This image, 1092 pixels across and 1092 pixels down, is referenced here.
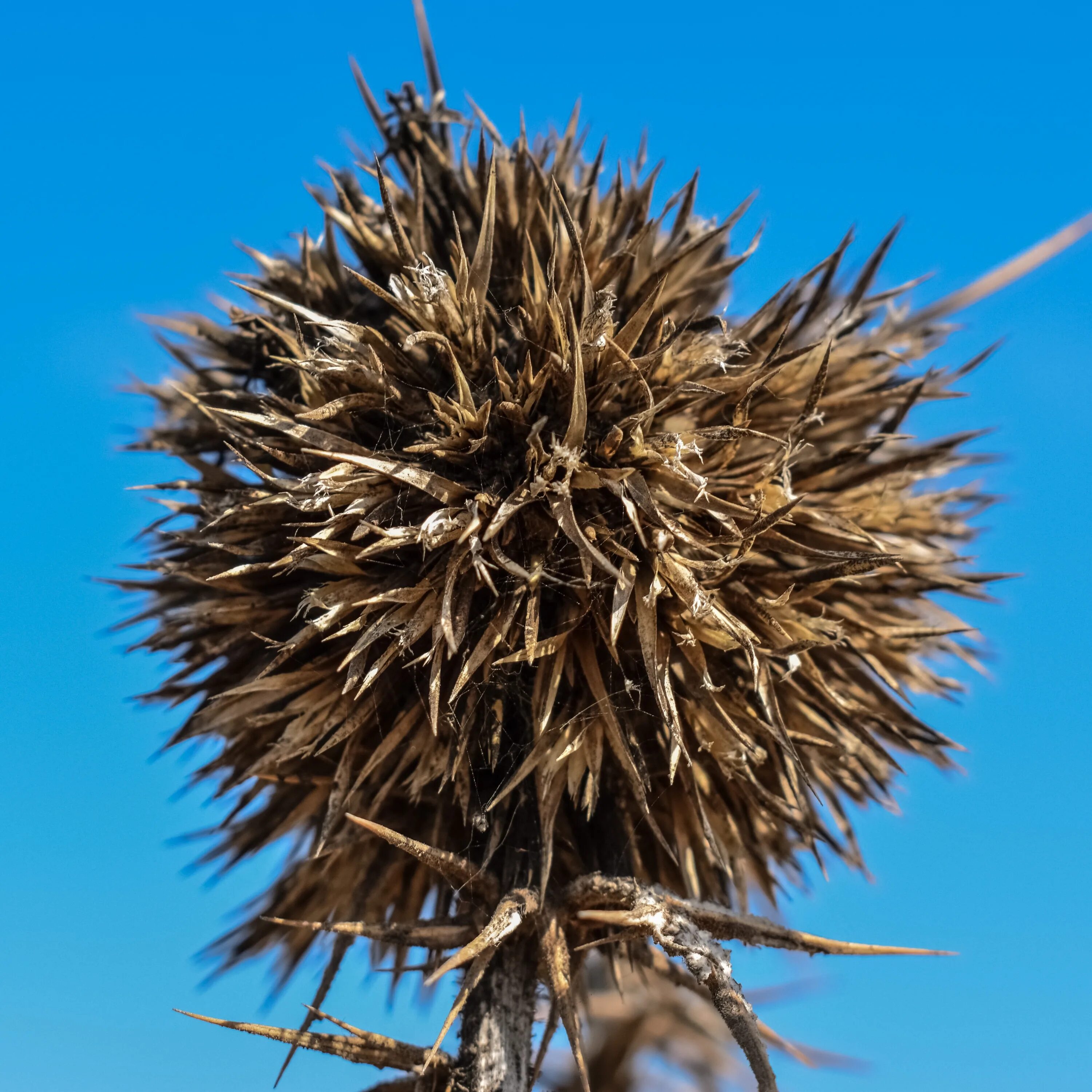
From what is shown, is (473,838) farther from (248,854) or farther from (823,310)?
(823,310)

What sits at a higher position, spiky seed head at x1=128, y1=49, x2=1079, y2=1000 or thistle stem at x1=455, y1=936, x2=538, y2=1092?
spiky seed head at x1=128, y1=49, x2=1079, y2=1000

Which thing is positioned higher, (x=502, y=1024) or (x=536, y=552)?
(x=536, y=552)

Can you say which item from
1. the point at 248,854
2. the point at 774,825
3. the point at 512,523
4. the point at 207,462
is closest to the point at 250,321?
the point at 207,462

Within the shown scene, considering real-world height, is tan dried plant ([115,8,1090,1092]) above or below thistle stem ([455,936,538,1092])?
above

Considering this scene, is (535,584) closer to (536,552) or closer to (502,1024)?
(536,552)

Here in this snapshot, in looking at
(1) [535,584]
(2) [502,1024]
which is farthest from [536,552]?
(2) [502,1024]
